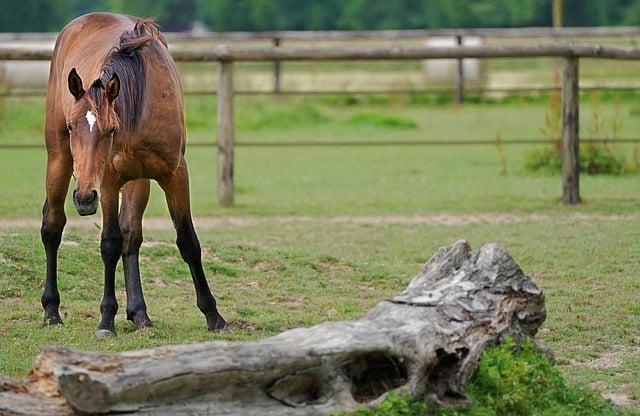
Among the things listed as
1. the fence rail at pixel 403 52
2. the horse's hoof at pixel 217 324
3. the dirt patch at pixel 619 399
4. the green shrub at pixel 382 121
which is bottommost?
the dirt patch at pixel 619 399

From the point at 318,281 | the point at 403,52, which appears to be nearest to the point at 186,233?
the point at 318,281

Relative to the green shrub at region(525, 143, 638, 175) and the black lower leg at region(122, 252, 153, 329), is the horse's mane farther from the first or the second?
the green shrub at region(525, 143, 638, 175)

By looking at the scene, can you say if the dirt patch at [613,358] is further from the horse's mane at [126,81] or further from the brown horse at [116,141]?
the horse's mane at [126,81]

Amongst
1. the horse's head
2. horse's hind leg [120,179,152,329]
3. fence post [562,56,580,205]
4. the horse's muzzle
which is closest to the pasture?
fence post [562,56,580,205]

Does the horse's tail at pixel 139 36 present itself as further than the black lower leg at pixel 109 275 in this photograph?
No

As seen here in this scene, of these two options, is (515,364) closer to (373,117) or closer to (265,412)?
(265,412)

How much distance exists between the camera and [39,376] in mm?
4422

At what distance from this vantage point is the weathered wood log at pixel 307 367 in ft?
13.8

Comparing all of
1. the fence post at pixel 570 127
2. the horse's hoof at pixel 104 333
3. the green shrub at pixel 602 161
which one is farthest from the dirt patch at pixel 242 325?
the green shrub at pixel 602 161

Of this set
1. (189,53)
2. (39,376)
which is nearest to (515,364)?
(39,376)

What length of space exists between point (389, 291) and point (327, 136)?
11338 millimetres

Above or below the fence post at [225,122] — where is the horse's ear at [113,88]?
above

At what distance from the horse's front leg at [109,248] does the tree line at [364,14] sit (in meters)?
40.7

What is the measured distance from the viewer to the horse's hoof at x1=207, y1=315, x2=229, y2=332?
22.3 ft
